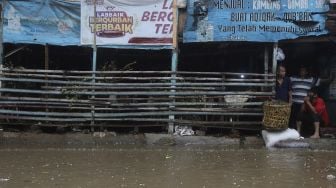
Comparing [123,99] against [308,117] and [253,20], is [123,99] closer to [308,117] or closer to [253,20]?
[253,20]

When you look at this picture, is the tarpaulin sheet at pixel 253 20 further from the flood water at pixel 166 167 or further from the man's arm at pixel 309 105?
the flood water at pixel 166 167

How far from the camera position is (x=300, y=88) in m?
12.4

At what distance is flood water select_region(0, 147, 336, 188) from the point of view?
8.03 m

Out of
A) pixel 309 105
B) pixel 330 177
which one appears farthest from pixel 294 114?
pixel 330 177

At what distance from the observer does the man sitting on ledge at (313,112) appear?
12164 millimetres

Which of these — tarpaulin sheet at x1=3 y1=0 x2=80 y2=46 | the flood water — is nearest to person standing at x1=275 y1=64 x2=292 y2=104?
the flood water

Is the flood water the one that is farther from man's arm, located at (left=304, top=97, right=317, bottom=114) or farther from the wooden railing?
man's arm, located at (left=304, top=97, right=317, bottom=114)

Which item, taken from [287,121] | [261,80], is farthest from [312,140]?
[261,80]

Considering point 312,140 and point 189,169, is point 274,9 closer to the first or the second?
point 312,140

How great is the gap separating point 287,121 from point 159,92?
110 inches

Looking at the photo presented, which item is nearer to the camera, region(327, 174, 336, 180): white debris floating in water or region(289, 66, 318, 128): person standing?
region(327, 174, 336, 180): white debris floating in water

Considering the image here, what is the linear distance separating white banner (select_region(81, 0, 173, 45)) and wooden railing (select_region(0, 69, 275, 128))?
746 millimetres

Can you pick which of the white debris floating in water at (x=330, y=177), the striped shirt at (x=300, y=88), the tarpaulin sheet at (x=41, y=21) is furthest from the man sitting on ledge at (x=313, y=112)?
the tarpaulin sheet at (x=41, y=21)

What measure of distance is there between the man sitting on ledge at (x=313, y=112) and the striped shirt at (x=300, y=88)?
11cm
